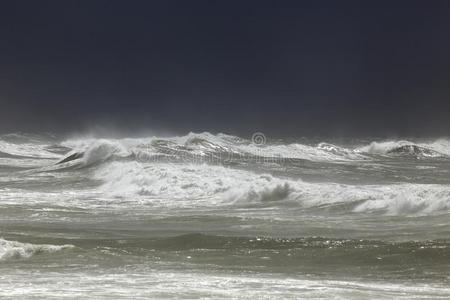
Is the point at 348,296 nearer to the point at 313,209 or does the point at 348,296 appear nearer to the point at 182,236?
the point at 182,236

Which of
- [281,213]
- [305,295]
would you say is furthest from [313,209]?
[305,295]

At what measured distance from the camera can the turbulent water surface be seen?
9195 millimetres

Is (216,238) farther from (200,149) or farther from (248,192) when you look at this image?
(200,149)

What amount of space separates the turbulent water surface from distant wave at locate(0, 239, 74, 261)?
29 mm

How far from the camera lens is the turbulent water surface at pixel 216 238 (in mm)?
9195

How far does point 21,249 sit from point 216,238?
10.3 feet

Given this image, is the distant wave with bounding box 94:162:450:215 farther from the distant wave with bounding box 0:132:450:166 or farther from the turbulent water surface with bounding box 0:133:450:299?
the distant wave with bounding box 0:132:450:166

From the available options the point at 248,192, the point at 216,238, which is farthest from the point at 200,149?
the point at 216,238

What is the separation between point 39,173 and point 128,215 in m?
16.6

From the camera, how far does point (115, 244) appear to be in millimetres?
12656

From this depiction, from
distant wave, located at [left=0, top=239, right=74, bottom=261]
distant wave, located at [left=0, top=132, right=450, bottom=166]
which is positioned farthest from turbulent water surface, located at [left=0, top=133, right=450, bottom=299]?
distant wave, located at [left=0, top=132, right=450, bottom=166]

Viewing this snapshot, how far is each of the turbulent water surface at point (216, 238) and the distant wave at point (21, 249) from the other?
29 millimetres

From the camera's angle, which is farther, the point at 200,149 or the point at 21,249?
the point at 200,149

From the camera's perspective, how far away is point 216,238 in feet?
42.9
